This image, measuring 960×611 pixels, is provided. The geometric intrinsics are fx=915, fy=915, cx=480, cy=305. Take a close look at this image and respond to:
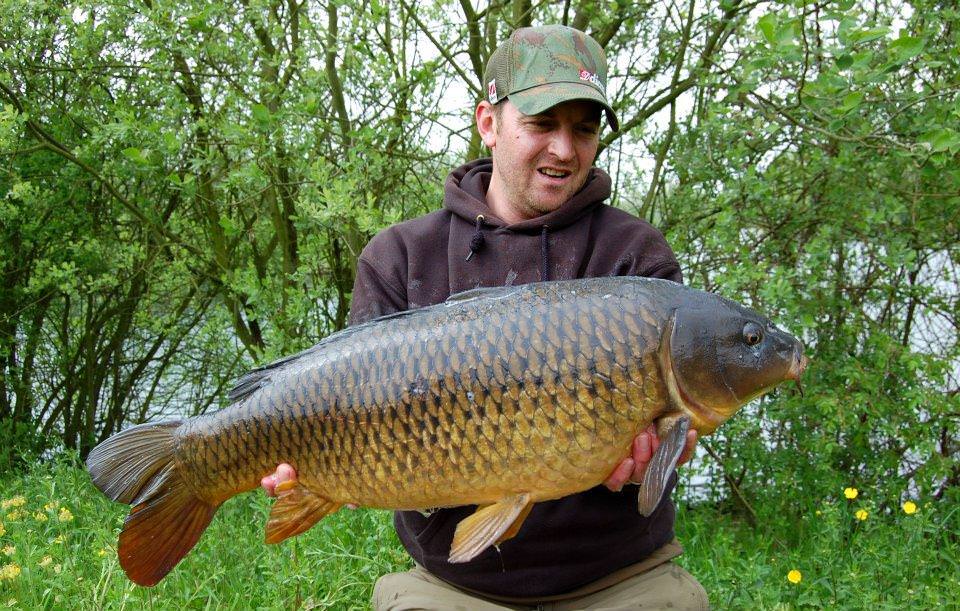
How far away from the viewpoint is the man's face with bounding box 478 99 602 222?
1914 mm

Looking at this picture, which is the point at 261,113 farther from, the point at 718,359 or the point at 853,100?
the point at 718,359

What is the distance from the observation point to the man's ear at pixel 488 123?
204cm

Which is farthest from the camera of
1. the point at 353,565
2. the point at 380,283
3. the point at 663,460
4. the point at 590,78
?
the point at 353,565

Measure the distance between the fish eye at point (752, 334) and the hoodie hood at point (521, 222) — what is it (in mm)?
571

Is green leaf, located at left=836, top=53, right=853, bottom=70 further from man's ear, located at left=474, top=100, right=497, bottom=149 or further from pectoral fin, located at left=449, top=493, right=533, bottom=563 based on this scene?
pectoral fin, located at left=449, top=493, right=533, bottom=563

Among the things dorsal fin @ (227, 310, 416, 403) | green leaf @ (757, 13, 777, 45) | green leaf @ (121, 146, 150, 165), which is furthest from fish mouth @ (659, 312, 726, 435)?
green leaf @ (121, 146, 150, 165)

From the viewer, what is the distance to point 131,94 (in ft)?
13.7

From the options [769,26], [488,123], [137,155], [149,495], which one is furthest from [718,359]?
[137,155]

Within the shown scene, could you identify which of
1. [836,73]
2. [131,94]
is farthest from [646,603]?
[131,94]

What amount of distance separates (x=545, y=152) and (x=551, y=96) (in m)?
0.13

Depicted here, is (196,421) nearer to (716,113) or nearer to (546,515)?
(546,515)

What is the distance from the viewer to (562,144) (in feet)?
6.27

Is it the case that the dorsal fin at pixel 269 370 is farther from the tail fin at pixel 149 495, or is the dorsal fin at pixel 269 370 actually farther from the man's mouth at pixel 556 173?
the man's mouth at pixel 556 173

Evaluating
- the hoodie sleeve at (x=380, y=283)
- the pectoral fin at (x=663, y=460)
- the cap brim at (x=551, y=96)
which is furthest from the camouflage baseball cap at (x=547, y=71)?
the pectoral fin at (x=663, y=460)
